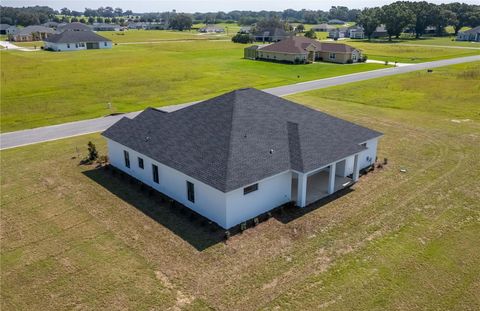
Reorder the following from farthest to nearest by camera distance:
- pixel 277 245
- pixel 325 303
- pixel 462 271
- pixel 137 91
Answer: pixel 137 91, pixel 277 245, pixel 462 271, pixel 325 303

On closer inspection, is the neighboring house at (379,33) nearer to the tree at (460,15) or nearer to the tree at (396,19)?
the tree at (396,19)

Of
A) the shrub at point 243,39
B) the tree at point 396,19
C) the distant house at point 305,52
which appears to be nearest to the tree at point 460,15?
the tree at point 396,19

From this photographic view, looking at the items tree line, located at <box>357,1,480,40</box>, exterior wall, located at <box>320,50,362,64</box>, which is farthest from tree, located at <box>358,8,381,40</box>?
exterior wall, located at <box>320,50,362,64</box>

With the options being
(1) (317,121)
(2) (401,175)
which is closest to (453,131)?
(2) (401,175)

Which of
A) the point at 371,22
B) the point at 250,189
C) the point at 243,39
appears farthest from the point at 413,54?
the point at 250,189

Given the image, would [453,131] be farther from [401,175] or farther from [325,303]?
[325,303]

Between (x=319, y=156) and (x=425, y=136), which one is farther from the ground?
(x=319, y=156)
